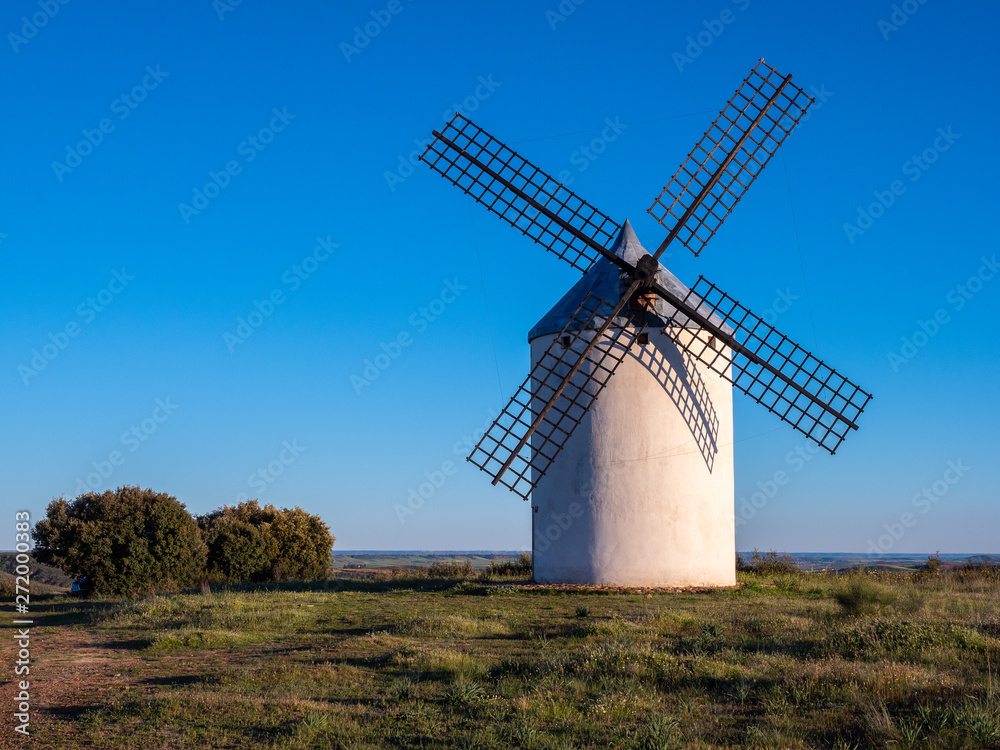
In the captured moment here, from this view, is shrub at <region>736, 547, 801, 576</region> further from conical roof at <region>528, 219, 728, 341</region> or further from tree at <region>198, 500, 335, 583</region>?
tree at <region>198, 500, 335, 583</region>

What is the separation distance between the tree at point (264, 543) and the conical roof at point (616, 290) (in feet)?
44.5

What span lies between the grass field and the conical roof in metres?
5.65

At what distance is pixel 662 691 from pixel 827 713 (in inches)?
61.4

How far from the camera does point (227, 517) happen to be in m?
29.5

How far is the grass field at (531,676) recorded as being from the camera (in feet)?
21.5

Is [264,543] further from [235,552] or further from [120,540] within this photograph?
[120,540]

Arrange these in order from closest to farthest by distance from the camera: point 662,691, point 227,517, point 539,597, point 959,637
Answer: point 662,691
point 959,637
point 539,597
point 227,517

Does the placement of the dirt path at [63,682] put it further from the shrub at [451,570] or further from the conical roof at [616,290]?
the shrub at [451,570]

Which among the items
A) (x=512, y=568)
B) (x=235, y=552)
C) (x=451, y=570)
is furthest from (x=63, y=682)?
(x=235, y=552)

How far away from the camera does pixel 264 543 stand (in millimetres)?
28188

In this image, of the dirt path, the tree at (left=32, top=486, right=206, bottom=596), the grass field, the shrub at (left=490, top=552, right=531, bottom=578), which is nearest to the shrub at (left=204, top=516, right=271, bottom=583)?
the tree at (left=32, top=486, right=206, bottom=596)

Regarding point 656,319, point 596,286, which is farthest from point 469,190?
point 656,319

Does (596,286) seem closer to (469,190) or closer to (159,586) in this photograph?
(469,190)

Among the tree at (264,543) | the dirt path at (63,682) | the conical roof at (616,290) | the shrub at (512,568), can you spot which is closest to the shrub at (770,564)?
the shrub at (512,568)
